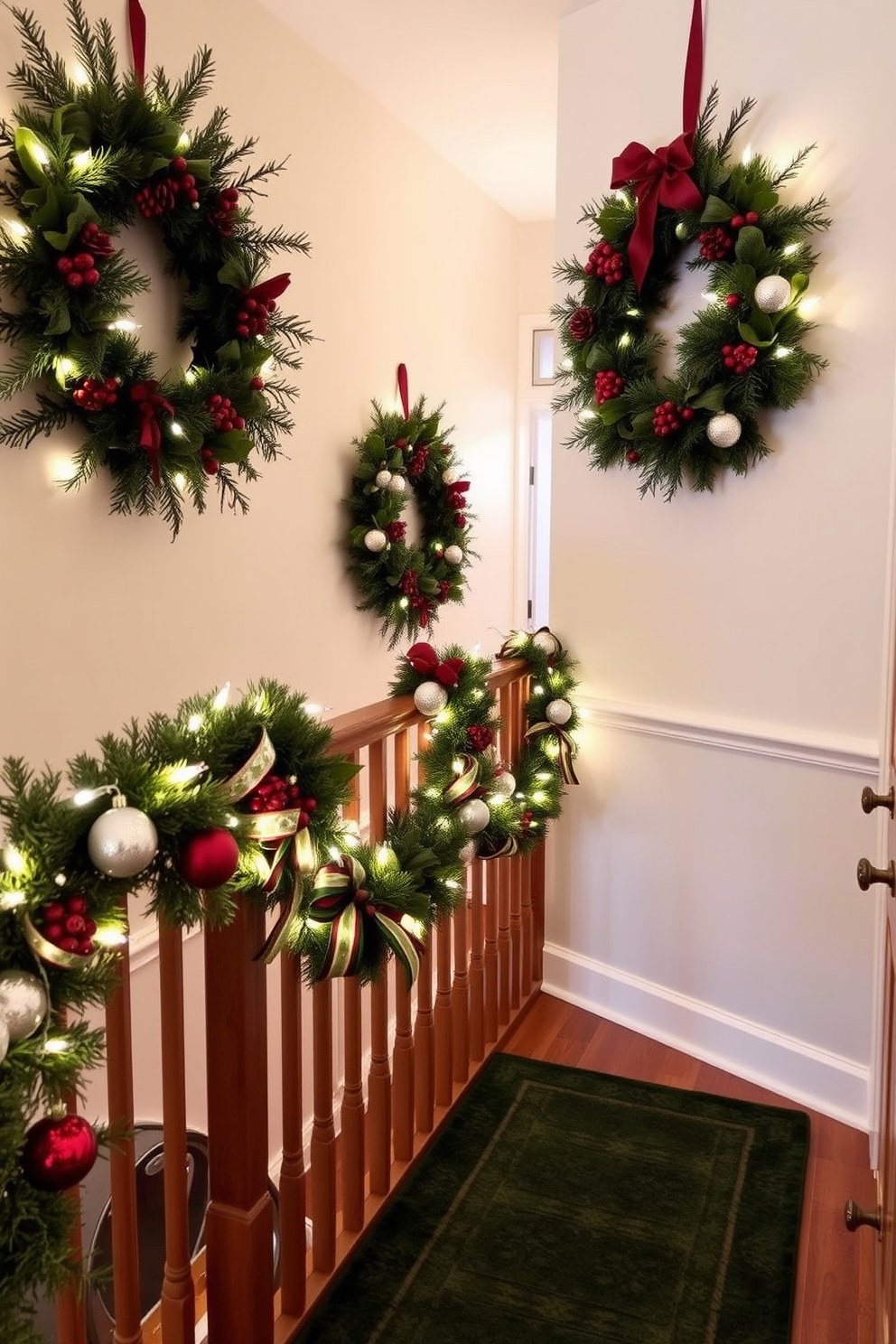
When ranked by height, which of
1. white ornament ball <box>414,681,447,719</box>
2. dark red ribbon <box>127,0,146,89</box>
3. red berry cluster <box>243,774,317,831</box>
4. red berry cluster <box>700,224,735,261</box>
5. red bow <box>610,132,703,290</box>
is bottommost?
red berry cluster <box>243,774,317,831</box>

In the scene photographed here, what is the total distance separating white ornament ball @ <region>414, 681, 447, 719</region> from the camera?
2010 millimetres

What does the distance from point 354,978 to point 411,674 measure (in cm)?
63

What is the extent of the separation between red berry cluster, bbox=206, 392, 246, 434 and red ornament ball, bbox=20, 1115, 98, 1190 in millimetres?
1713

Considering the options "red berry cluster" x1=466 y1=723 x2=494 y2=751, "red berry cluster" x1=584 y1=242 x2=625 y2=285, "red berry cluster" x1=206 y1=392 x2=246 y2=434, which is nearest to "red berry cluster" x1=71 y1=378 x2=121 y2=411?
"red berry cluster" x1=206 y1=392 x2=246 y2=434

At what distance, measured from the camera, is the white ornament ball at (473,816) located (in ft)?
6.78

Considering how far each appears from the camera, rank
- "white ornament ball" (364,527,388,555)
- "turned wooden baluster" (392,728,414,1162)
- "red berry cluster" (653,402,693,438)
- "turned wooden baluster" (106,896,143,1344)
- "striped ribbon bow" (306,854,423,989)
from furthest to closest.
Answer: "white ornament ball" (364,527,388,555), "red berry cluster" (653,402,693,438), "turned wooden baluster" (392,728,414,1162), "striped ribbon bow" (306,854,423,989), "turned wooden baluster" (106,896,143,1344)

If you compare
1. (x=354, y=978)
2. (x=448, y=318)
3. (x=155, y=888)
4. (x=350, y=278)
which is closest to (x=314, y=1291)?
(x=354, y=978)

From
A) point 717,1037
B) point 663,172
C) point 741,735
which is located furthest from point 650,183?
point 717,1037

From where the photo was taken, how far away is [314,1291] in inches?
71.4

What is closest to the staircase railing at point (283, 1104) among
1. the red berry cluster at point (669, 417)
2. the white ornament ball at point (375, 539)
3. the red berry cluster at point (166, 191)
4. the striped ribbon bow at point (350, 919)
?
the striped ribbon bow at point (350, 919)

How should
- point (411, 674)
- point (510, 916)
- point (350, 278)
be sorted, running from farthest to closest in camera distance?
point (350, 278) → point (510, 916) → point (411, 674)

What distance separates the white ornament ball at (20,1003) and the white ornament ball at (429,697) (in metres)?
1.12

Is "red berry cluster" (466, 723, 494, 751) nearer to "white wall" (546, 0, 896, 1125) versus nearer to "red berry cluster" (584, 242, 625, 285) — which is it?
"white wall" (546, 0, 896, 1125)

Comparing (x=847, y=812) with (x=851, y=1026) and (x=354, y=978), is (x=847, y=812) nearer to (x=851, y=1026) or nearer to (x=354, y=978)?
(x=851, y=1026)
